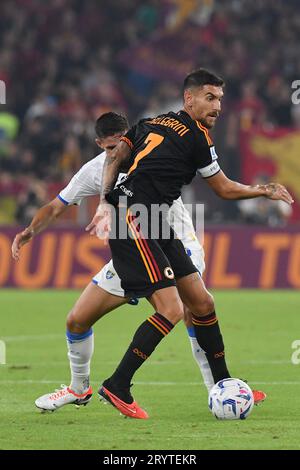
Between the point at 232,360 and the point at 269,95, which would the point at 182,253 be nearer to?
the point at 232,360

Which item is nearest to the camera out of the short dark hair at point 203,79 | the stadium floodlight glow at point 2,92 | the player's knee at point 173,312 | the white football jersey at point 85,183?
the player's knee at point 173,312

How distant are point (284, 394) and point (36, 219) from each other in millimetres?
2257

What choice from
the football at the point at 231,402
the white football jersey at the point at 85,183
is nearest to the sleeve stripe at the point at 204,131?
the white football jersey at the point at 85,183

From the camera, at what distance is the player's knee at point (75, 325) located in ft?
27.5

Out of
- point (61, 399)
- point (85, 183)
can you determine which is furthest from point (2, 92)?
point (61, 399)

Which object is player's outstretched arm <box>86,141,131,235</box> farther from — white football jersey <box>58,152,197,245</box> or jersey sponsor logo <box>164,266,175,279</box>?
jersey sponsor logo <box>164,266,175,279</box>

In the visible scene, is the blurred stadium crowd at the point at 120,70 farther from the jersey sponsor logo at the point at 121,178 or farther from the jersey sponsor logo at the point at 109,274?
the jersey sponsor logo at the point at 109,274

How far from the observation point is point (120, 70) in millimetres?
25219

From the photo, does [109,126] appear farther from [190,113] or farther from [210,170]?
Result: [210,170]

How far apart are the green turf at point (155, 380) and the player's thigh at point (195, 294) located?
71 cm

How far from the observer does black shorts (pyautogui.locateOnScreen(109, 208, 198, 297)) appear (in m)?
7.97

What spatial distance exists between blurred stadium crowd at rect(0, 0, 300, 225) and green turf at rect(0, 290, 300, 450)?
428cm

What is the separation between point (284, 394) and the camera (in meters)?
9.12

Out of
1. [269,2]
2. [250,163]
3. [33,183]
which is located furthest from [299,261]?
[269,2]
